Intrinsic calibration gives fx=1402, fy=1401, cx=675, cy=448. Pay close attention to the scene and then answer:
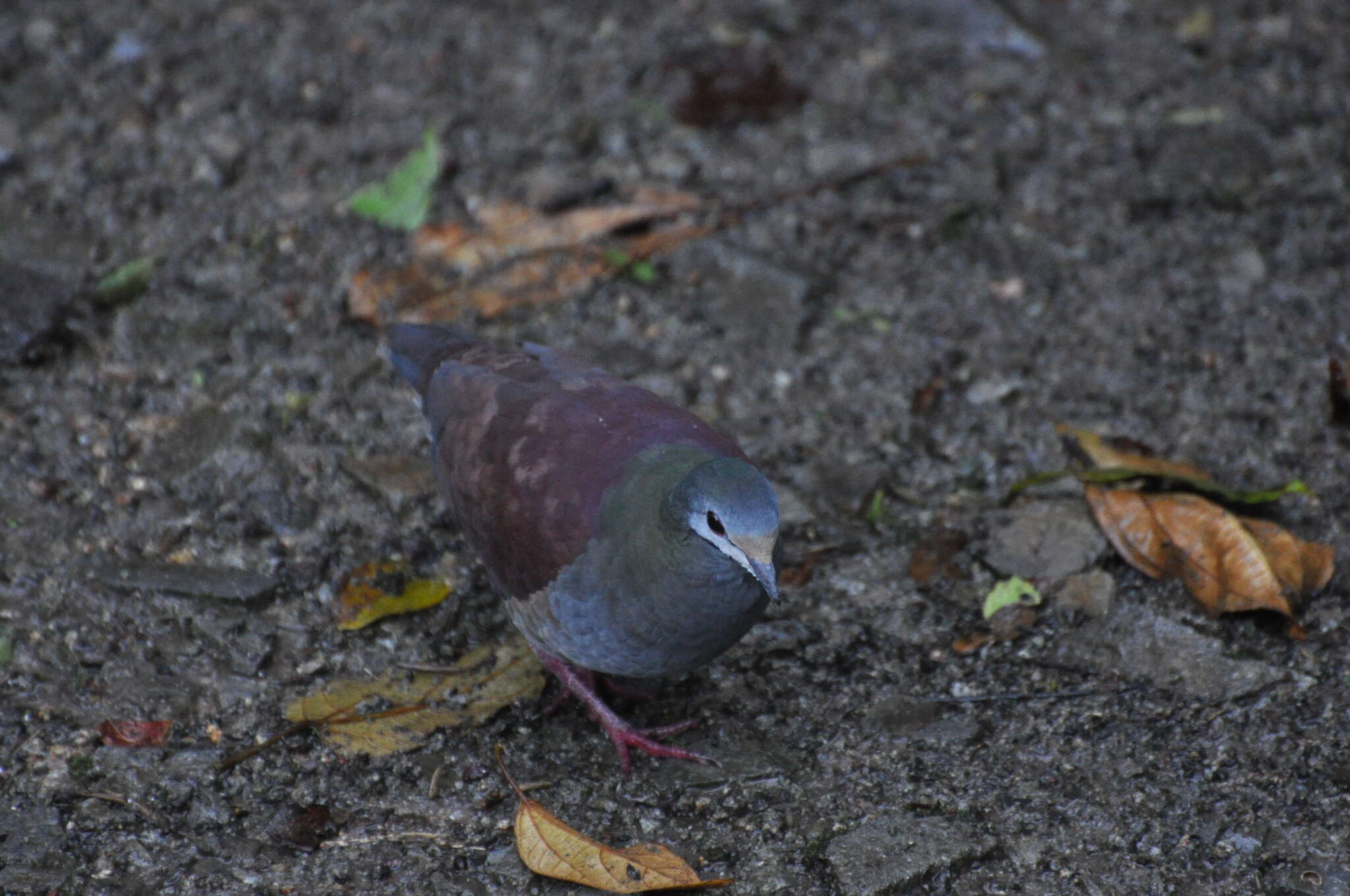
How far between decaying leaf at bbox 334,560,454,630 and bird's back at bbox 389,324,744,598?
0.32m

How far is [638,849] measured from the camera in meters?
3.24

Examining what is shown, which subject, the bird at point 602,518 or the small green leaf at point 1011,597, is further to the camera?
the small green leaf at point 1011,597

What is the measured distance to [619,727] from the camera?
3.60 meters

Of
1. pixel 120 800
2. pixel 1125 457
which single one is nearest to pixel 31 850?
pixel 120 800

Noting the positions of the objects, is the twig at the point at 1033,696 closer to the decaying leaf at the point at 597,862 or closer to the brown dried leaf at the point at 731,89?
the decaying leaf at the point at 597,862

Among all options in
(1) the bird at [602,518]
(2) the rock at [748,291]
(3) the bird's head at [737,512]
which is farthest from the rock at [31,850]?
(2) the rock at [748,291]

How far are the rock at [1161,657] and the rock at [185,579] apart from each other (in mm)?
2243

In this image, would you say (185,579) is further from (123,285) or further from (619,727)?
(123,285)

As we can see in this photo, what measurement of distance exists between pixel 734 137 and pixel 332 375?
2.03m

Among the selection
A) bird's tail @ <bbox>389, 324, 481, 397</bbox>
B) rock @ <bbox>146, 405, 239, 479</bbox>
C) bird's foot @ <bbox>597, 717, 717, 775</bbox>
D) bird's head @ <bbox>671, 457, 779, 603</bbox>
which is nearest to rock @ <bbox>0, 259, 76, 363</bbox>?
rock @ <bbox>146, 405, 239, 479</bbox>

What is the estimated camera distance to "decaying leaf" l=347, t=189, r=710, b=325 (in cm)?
506

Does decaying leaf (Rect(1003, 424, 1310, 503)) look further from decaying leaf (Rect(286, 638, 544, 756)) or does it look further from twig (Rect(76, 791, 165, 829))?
twig (Rect(76, 791, 165, 829))

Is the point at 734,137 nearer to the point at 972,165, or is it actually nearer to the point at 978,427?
the point at 972,165

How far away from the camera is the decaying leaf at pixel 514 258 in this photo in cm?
506
